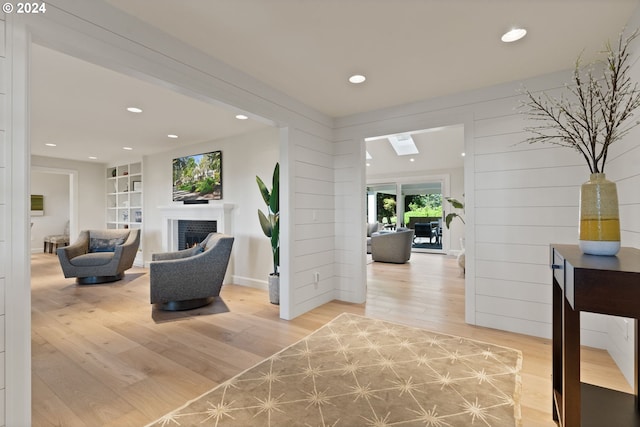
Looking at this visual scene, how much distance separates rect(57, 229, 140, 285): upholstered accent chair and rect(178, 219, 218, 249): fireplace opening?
2.46 feet

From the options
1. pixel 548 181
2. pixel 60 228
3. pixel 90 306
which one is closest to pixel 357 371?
pixel 548 181

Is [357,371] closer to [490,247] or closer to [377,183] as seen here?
[490,247]

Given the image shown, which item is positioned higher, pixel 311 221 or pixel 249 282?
pixel 311 221

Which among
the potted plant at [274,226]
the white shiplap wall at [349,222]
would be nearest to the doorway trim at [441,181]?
the white shiplap wall at [349,222]

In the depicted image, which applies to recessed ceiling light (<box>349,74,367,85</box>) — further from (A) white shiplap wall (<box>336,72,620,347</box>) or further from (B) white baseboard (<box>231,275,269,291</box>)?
(B) white baseboard (<box>231,275,269,291</box>)

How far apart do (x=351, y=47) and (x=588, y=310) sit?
7.18ft

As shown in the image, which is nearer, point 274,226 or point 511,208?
point 511,208

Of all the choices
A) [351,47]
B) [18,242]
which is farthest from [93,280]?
[351,47]

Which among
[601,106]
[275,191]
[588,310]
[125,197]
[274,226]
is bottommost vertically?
[588,310]

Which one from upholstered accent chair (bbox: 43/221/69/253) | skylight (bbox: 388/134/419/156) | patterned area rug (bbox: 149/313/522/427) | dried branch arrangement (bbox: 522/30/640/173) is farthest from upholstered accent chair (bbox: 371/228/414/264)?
upholstered accent chair (bbox: 43/221/69/253)

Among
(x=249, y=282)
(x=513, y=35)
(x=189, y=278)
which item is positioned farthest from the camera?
(x=249, y=282)

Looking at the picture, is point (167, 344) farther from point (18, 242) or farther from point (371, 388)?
point (371, 388)

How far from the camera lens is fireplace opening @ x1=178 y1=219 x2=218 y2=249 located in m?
5.32

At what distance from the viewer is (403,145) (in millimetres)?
7691
